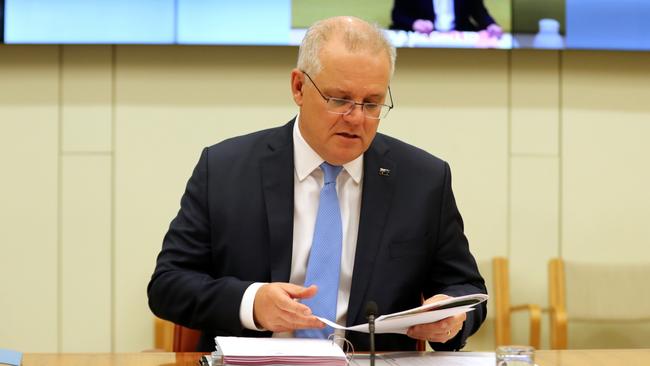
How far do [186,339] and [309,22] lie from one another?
6.72 feet

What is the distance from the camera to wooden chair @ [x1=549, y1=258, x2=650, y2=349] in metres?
4.56

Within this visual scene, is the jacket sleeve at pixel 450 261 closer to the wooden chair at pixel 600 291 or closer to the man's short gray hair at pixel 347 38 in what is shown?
the man's short gray hair at pixel 347 38

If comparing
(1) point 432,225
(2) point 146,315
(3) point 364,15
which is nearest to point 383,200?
(1) point 432,225

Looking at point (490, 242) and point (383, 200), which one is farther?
point (490, 242)

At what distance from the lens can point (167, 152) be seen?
455cm

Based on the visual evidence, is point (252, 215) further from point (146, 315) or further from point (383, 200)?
point (146, 315)

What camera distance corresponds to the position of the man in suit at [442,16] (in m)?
4.48

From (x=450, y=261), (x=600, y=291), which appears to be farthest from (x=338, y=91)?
(x=600, y=291)

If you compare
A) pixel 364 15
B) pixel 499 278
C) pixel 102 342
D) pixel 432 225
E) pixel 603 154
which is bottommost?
pixel 102 342

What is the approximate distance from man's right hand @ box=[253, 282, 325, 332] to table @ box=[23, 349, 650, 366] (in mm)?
223

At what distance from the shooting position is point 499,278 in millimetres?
4535

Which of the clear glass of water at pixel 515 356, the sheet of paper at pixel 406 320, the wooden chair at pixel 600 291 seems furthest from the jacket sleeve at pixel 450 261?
the wooden chair at pixel 600 291

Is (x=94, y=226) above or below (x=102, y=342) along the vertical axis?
above

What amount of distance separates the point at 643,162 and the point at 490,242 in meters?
0.89
